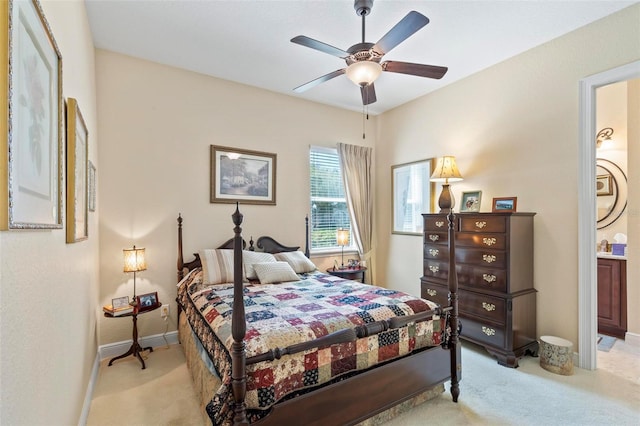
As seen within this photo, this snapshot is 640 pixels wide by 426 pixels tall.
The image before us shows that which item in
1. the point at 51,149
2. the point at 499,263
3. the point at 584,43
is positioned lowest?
the point at 499,263

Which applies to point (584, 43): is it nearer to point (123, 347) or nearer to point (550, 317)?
point (550, 317)

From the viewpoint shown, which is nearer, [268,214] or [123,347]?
[123,347]

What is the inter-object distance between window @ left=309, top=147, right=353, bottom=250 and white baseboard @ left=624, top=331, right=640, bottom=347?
3323 mm

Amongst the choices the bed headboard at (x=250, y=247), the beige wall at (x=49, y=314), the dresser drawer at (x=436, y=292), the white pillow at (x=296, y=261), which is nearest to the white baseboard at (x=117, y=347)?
the beige wall at (x=49, y=314)

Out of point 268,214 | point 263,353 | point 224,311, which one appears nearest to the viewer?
point 263,353

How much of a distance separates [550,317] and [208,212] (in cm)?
378

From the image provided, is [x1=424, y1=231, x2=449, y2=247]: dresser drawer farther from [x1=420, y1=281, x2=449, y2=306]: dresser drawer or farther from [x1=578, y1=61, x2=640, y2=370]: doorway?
[x1=578, y1=61, x2=640, y2=370]: doorway

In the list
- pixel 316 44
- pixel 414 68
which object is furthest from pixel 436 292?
pixel 316 44

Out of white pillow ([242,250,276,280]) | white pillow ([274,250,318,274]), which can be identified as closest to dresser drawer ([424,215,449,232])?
white pillow ([274,250,318,274])

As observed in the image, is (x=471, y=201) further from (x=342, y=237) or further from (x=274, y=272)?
(x=274, y=272)

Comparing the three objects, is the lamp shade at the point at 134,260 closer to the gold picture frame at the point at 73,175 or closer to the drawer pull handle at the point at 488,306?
the gold picture frame at the point at 73,175

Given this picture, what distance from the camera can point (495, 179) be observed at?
3.43 m

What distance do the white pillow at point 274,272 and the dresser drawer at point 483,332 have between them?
5.99ft

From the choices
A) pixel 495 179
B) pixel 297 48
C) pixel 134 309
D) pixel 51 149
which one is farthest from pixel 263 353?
pixel 495 179
